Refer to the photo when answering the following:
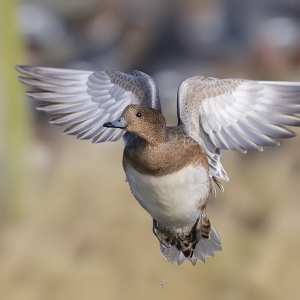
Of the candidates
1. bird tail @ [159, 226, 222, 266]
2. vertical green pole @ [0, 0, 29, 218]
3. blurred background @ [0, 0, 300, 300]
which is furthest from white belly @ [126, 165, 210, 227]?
vertical green pole @ [0, 0, 29, 218]

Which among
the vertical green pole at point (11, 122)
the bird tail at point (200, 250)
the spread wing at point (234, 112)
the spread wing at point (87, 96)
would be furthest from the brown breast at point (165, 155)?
the vertical green pole at point (11, 122)

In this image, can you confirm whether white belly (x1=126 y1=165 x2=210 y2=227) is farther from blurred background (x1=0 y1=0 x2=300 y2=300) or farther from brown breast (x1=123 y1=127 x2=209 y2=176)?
blurred background (x1=0 y1=0 x2=300 y2=300)

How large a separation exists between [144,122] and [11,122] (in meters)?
3.13

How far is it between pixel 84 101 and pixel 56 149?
3.37 m

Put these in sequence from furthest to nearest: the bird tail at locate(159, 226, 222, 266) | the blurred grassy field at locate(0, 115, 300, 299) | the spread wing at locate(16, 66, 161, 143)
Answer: the blurred grassy field at locate(0, 115, 300, 299) → the bird tail at locate(159, 226, 222, 266) → the spread wing at locate(16, 66, 161, 143)

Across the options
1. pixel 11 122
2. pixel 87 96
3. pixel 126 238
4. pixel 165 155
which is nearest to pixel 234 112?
pixel 165 155

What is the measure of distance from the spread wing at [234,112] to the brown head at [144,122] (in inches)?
7.8

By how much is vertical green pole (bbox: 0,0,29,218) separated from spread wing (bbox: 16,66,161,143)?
7.68ft

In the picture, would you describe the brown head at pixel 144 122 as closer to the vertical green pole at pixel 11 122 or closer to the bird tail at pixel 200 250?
the bird tail at pixel 200 250

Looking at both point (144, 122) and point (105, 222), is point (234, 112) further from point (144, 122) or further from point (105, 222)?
point (105, 222)

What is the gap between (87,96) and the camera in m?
3.23

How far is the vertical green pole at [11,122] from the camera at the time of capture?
5527 millimetres

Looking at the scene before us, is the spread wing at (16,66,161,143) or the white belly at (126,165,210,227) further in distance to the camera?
the spread wing at (16,66,161,143)

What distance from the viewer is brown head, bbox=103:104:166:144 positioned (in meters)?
2.75
